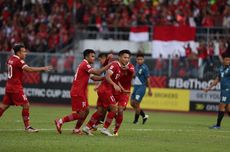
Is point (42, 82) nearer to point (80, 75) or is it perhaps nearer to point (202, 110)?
point (202, 110)

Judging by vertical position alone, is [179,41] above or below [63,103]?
above

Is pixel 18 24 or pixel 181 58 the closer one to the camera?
pixel 181 58

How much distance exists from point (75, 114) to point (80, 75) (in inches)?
39.2

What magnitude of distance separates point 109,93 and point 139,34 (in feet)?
61.6

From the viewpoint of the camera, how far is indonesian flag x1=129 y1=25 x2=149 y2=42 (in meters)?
36.1

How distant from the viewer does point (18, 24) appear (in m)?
40.7

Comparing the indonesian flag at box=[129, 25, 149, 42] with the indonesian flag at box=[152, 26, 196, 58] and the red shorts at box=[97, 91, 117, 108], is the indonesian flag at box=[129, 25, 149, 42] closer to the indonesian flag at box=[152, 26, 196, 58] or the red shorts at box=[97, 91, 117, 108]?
the indonesian flag at box=[152, 26, 196, 58]

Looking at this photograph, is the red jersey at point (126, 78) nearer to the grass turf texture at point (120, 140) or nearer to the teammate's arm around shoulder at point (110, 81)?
the grass turf texture at point (120, 140)

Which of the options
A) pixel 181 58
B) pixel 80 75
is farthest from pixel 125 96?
pixel 181 58

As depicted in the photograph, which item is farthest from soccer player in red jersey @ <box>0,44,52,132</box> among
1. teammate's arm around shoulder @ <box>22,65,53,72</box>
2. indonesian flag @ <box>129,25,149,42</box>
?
indonesian flag @ <box>129,25,149,42</box>

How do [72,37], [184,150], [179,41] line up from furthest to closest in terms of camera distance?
1. [72,37]
2. [179,41]
3. [184,150]

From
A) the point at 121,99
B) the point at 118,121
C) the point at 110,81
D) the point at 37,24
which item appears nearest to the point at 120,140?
the point at 118,121

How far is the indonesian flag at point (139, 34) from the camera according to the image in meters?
36.1

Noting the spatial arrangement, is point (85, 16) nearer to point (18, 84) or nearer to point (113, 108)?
point (18, 84)
